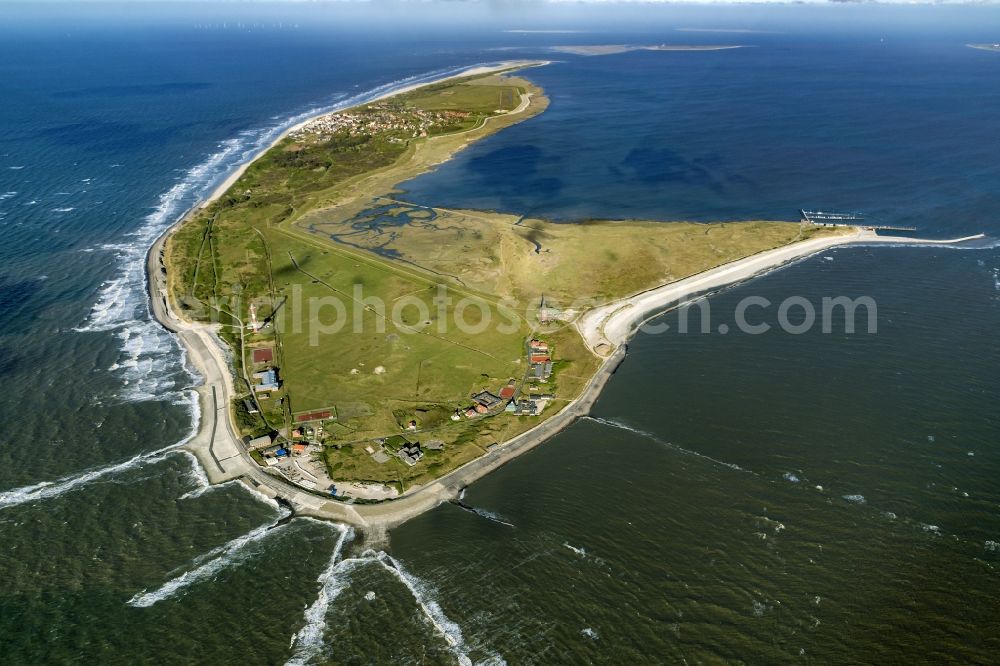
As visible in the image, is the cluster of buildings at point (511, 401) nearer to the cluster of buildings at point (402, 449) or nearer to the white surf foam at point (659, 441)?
the cluster of buildings at point (402, 449)

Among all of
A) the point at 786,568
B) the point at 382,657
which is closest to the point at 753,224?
the point at 786,568

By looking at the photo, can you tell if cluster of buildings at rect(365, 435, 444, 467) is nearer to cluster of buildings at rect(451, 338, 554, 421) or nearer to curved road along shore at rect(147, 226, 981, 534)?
curved road along shore at rect(147, 226, 981, 534)

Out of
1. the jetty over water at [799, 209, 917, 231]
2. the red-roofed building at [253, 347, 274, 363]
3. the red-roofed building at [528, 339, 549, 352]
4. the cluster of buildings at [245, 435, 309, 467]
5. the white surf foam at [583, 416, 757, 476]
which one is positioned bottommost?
the cluster of buildings at [245, 435, 309, 467]

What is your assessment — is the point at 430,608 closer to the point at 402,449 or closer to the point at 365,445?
the point at 402,449

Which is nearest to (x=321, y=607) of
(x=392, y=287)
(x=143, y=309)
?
(x=392, y=287)

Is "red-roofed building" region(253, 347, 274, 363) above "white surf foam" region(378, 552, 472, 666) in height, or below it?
above

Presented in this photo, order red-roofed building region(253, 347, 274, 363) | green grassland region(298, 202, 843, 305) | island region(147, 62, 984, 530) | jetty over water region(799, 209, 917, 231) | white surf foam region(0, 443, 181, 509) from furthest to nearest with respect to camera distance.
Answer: jetty over water region(799, 209, 917, 231) → green grassland region(298, 202, 843, 305) → red-roofed building region(253, 347, 274, 363) → island region(147, 62, 984, 530) → white surf foam region(0, 443, 181, 509)

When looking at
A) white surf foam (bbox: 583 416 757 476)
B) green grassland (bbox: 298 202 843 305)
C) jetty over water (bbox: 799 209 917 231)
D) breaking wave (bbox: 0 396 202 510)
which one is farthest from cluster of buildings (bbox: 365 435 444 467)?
jetty over water (bbox: 799 209 917 231)
